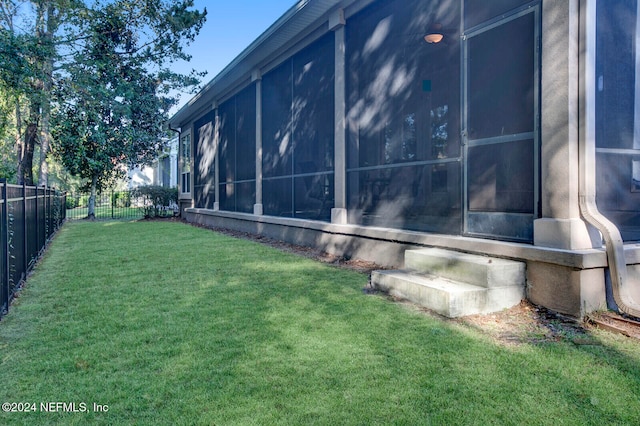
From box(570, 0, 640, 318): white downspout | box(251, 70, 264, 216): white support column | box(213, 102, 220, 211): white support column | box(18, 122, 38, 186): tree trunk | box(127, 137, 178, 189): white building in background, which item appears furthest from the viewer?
box(127, 137, 178, 189): white building in background

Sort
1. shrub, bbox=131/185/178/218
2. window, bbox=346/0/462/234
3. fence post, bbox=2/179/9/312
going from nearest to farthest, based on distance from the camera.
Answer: fence post, bbox=2/179/9/312 < window, bbox=346/0/462/234 < shrub, bbox=131/185/178/218

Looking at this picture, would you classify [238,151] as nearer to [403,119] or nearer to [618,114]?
[403,119]

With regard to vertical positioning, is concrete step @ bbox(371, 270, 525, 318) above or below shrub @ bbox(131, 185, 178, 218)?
below

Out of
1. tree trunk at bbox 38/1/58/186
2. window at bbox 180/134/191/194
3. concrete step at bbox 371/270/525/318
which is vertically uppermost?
tree trunk at bbox 38/1/58/186

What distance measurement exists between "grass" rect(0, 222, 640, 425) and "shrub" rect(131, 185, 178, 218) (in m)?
13.5

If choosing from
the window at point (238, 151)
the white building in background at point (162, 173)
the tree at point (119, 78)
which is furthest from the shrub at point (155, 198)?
the window at point (238, 151)

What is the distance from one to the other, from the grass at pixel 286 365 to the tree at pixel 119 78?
10556 millimetres

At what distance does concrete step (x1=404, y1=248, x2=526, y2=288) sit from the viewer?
133 inches

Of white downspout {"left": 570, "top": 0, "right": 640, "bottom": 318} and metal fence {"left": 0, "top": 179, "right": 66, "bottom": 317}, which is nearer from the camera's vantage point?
white downspout {"left": 570, "top": 0, "right": 640, "bottom": 318}

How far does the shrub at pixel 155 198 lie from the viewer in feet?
55.4

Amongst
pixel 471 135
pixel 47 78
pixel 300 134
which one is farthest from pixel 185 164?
pixel 471 135

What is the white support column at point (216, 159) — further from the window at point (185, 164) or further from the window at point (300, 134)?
the window at point (185, 164)

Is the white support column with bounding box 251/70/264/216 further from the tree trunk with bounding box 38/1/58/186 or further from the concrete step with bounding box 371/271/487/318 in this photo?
the tree trunk with bounding box 38/1/58/186

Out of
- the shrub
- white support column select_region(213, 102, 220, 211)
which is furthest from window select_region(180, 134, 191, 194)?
white support column select_region(213, 102, 220, 211)
